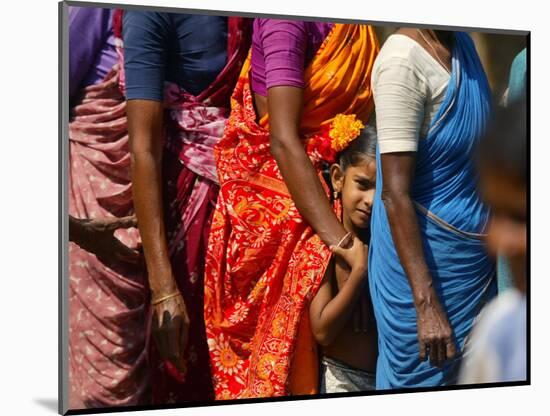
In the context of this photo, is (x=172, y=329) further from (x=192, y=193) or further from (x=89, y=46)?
(x=89, y=46)

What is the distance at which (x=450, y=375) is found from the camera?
5.90m

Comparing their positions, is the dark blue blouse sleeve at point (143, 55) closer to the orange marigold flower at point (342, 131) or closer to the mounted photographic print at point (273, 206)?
the mounted photographic print at point (273, 206)

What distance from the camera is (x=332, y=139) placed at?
219 inches

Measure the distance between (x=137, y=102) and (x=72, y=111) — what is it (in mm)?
296

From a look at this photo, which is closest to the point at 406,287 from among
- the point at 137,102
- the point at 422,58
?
the point at 422,58

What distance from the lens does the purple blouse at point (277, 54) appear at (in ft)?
17.9

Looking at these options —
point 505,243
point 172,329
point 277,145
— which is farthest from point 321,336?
point 505,243

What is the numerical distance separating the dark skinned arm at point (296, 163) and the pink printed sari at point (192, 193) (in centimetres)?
24

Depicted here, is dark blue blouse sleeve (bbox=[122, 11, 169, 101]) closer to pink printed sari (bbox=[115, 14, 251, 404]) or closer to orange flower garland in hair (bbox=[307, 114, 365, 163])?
pink printed sari (bbox=[115, 14, 251, 404])

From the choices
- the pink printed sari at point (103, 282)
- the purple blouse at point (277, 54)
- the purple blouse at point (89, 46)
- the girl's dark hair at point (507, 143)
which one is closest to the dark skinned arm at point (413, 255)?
the girl's dark hair at point (507, 143)

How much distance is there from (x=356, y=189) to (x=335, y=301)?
554 mm

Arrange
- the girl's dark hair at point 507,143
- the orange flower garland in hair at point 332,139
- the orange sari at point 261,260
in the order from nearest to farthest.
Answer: the orange sari at point 261,260
the orange flower garland in hair at point 332,139
the girl's dark hair at point 507,143

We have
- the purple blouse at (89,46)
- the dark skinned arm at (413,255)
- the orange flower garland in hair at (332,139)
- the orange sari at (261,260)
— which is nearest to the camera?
the purple blouse at (89,46)

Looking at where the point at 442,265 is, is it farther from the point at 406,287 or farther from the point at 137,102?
the point at 137,102
